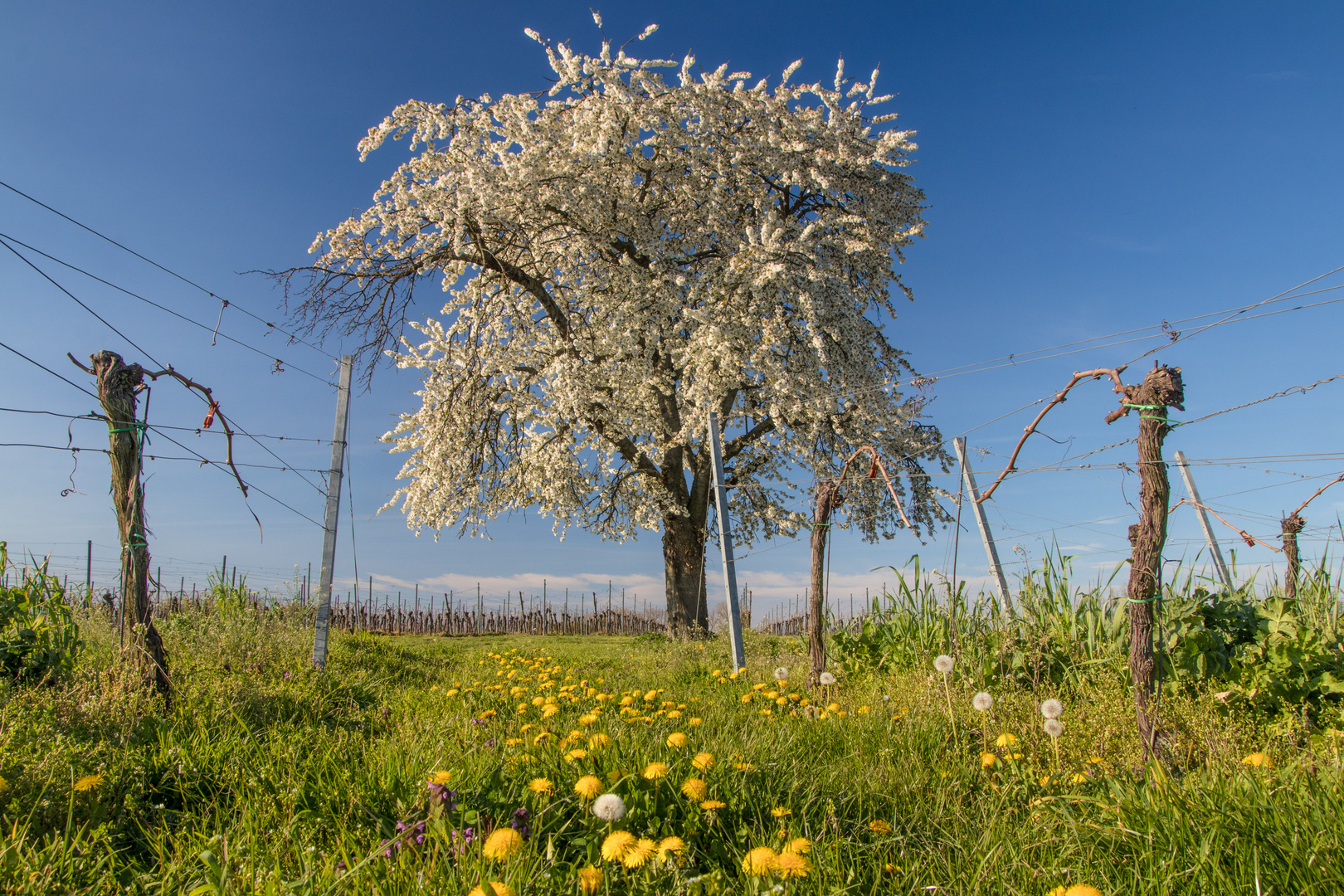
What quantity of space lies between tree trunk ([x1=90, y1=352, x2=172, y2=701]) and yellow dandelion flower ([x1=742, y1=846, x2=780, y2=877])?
5395mm

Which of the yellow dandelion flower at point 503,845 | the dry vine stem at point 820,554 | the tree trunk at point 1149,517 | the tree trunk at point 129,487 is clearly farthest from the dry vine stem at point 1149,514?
the tree trunk at point 129,487

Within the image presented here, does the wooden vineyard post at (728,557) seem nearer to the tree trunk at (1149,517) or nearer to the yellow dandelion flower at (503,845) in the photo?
the tree trunk at (1149,517)

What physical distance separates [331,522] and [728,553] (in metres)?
5.23

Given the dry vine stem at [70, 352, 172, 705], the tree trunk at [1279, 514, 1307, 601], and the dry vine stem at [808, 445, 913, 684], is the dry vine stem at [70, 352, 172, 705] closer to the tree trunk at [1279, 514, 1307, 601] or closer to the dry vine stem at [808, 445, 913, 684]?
the dry vine stem at [808, 445, 913, 684]

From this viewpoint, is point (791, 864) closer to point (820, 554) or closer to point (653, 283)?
point (820, 554)

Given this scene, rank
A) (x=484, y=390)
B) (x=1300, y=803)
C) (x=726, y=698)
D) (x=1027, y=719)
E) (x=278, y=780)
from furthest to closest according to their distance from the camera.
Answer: (x=484, y=390) → (x=726, y=698) → (x=1027, y=719) → (x=278, y=780) → (x=1300, y=803)

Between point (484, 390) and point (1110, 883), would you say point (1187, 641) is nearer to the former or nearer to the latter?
point (1110, 883)

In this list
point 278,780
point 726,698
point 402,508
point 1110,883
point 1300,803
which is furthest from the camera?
point 402,508

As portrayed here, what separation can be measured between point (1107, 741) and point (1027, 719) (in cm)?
50

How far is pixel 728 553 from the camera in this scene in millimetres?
7953

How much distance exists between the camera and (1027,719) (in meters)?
4.53

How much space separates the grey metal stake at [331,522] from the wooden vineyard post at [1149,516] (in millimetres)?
7813

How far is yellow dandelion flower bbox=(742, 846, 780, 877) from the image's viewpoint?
1.82 meters

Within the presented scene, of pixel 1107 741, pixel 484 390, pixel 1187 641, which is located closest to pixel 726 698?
pixel 1107 741
